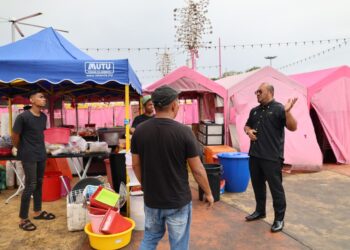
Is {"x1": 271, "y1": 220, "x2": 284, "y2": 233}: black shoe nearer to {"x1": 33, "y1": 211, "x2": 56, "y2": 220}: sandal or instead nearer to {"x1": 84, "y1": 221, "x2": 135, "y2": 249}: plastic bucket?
{"x1": 84, "y1": 221, "x2": 135, "y2": 249}: plastic bucket

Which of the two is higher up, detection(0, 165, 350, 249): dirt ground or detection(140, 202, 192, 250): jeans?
detection(140, 202, 192, 250): jeans

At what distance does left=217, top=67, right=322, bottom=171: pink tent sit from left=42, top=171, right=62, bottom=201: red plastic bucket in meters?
4.68

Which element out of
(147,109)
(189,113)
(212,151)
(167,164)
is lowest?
(212,151)

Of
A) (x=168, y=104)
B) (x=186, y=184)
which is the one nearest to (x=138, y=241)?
(x=186, y=184)

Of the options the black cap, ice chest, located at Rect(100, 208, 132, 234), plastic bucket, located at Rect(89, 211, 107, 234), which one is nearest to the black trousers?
ice chest, located at Rect(100, 208, 132, 234)

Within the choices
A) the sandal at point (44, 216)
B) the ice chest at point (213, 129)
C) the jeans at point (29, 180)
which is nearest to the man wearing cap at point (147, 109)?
the jeans at point (29, 180)

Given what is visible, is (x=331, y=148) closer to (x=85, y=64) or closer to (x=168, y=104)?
(x=85, y=64)

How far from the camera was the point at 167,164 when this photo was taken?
89.7 inches

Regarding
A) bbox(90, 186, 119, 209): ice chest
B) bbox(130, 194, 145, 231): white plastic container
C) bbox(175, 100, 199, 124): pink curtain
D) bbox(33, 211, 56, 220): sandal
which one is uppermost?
bbox(175, 100, 199, 124): pink curtain

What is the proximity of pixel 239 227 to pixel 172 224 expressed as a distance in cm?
235

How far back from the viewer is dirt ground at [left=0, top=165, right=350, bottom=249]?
388 cm

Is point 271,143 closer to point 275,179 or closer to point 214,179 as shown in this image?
point 275,179

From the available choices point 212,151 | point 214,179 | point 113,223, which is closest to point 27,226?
point 113,223

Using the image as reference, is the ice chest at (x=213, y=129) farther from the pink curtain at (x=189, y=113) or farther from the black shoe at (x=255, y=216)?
the pink curtain at (x=189, y=113)
